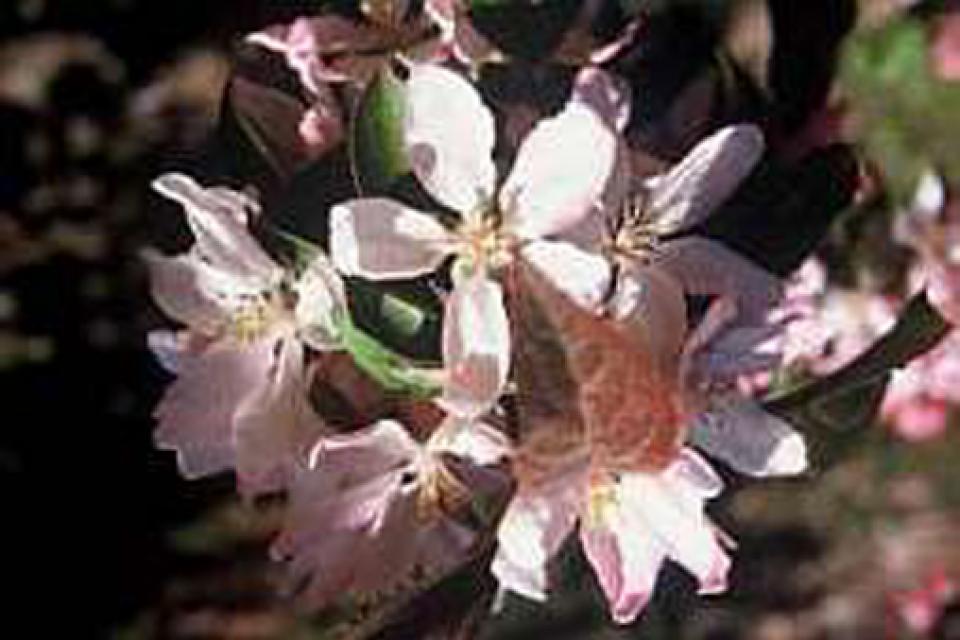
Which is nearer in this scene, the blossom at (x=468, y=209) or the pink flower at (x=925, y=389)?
the blossom at (x=468, y=209)

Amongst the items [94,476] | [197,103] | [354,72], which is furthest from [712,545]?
[94,476]

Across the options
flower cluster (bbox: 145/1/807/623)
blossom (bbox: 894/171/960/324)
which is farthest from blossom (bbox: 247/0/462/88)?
blossom (bbox: 894/171/960/324)

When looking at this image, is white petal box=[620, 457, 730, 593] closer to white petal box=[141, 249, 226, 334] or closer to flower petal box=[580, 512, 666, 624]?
flower petal box=[580, 512, 666, 624]

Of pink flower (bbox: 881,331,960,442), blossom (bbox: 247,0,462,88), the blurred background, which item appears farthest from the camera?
pink flower (bbox: 881,331,960,442)

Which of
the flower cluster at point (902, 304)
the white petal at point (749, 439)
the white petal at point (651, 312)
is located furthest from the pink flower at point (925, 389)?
the white petal at point (651, 312)

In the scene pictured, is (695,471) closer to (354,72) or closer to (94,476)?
(354,72)

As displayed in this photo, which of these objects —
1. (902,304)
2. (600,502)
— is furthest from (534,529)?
(902,304)

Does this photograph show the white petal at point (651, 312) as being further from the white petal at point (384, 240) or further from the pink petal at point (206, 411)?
the pink petal at point (206, 411)
